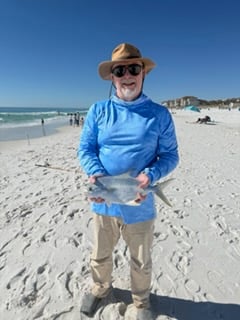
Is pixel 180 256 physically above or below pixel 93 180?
below

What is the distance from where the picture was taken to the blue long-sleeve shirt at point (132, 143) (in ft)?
7.20

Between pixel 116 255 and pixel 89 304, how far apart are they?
98cm

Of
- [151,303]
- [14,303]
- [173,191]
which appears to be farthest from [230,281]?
[173,191]

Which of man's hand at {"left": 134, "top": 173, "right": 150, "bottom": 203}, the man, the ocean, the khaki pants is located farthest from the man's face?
the ocean

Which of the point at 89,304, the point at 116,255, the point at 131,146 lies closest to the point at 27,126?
the point at 116,255

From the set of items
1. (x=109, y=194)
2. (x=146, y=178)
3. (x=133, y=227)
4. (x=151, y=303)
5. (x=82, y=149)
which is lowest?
(x=151, y=303)

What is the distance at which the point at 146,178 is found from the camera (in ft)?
6.92

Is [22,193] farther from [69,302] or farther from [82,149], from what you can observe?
[82,149]

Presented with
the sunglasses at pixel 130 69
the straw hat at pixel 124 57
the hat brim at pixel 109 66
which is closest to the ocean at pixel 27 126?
the hat brim at pixel 109 66

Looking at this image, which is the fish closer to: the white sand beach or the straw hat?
the straw hat

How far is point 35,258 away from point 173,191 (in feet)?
12.2

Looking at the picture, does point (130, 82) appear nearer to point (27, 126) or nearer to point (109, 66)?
point (109, 66)

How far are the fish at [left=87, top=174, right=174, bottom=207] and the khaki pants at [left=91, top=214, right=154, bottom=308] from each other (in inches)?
12.7

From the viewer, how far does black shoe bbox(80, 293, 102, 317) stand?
264 centimetres
